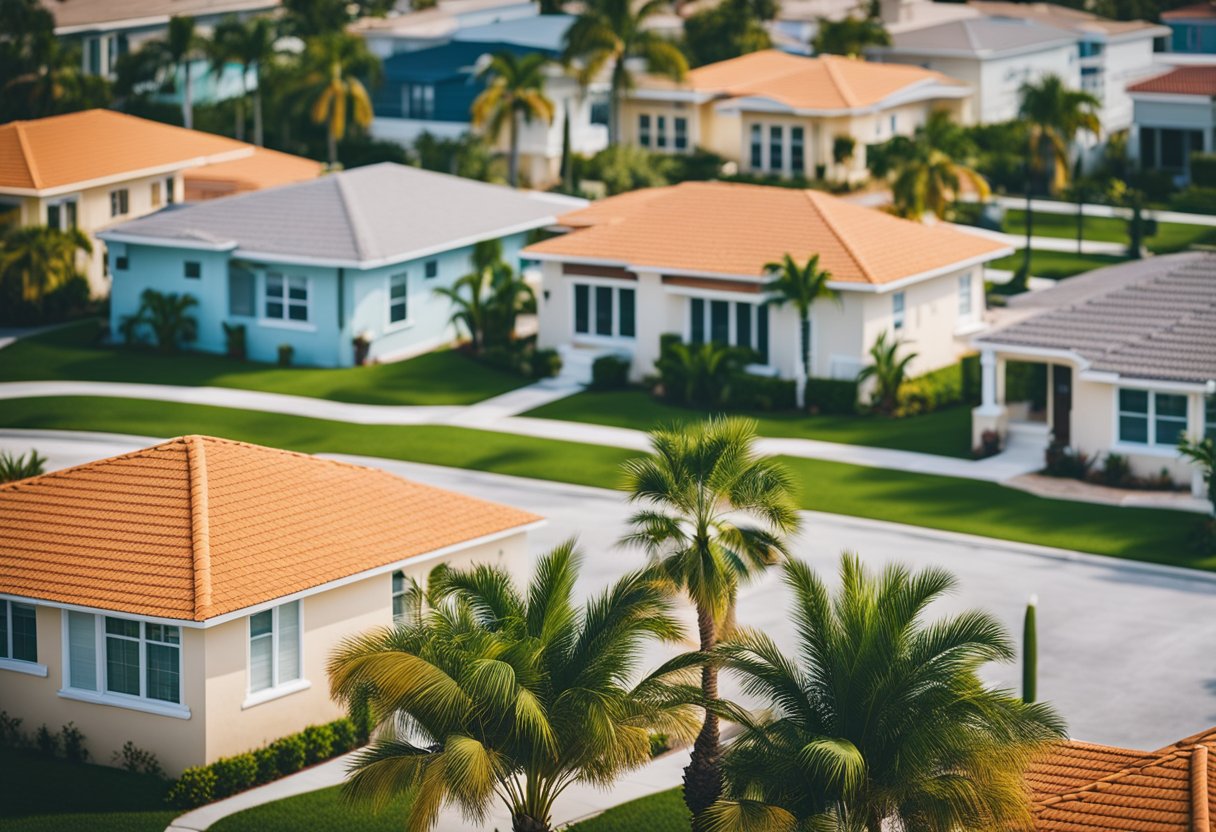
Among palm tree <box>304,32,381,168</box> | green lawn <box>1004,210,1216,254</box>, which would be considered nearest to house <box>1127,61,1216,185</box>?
green lawn <box>1004,210,1216,254</box>

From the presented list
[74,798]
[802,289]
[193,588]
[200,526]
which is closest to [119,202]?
[802,289]

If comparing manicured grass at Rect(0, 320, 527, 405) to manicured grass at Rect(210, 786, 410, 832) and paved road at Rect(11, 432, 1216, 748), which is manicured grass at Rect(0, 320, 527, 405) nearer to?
paved road at Rect(11, 432, 1216, 748)

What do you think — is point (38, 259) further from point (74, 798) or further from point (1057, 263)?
point (74, 798)

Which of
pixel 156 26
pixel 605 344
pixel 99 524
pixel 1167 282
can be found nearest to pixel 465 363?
pixel 605 344

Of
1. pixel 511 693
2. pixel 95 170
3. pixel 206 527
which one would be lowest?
pixel 511 693

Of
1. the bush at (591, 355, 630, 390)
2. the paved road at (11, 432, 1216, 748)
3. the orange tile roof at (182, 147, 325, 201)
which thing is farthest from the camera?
the orange tile roof at (182, 147, 325, 201)

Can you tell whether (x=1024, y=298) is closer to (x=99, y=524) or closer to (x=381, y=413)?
(x=381, y=413)
